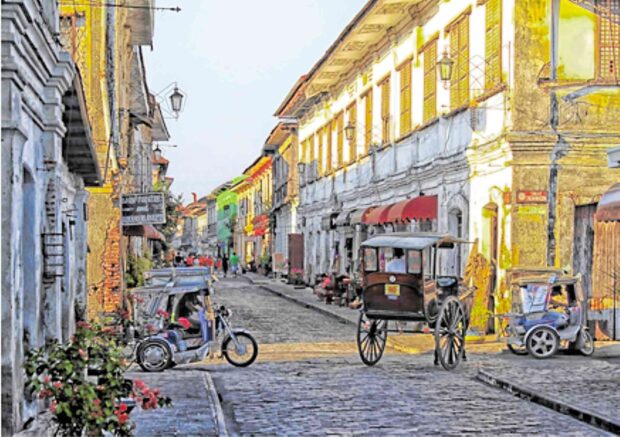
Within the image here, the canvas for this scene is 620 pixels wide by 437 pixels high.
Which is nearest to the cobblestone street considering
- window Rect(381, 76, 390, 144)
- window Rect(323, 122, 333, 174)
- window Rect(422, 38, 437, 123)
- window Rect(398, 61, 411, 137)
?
window Rect(422, 38, 437, 123)

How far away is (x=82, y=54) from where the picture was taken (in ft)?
65.0

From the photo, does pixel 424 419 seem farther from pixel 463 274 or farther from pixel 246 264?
pixel 246 264

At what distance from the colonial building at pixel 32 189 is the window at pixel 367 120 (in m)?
19.4

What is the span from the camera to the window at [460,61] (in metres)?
20.8

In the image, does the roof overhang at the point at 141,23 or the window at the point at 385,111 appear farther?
the window at the point at 385,111

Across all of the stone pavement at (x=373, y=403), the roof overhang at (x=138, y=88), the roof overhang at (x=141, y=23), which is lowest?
the stone pavement at (x=373, y=403)

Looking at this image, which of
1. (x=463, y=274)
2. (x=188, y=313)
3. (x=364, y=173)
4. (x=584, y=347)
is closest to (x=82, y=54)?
(x=188, y=313)

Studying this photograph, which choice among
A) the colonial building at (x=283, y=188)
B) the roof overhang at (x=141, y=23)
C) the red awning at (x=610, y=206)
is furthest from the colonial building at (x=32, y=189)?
the colonial building at (x=283, y=188)

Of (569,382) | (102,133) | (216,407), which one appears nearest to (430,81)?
(102,133)

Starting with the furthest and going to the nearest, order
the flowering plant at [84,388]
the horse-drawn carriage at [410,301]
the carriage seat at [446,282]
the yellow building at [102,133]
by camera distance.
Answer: the yellow building at [102,133] → the carriage seat at [446,282] → the horse-drawn carriage at [410,301] → the flowering plant at [84,388]

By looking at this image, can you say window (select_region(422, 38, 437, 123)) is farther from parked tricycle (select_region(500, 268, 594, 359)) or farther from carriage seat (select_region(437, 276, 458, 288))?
parked tricycle (select_region(500, 268, 594, 359))

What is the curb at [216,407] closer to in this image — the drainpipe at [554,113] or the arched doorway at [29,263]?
the arched doorway at [29,263]

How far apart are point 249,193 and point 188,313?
217ft

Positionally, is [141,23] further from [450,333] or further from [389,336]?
[450,333]
